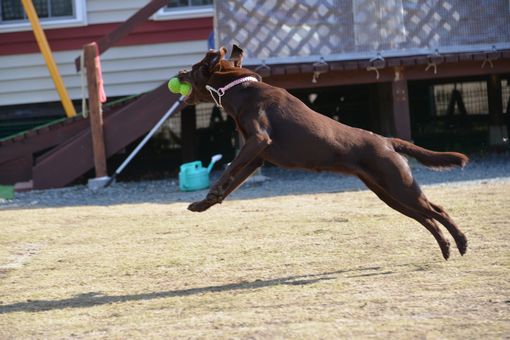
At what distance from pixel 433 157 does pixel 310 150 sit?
3.34ft

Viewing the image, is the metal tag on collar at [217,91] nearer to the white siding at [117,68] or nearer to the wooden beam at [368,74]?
the wooden beam at [368,74]

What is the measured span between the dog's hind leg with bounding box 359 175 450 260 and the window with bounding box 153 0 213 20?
29.0 feet

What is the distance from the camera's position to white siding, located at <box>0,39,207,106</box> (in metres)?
15.3

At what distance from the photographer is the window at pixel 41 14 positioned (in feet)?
50.4

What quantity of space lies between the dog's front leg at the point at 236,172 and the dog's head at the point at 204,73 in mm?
801

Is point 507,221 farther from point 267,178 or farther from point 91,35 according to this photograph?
point 91,35

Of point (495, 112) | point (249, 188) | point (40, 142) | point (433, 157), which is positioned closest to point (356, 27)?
point (249, 188)

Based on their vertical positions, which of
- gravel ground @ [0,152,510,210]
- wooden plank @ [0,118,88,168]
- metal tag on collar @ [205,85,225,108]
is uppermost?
metal tag on collar @ [205,85,225,108]

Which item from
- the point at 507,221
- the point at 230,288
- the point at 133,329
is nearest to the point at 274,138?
the point at 230,288

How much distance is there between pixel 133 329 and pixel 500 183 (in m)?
7.52

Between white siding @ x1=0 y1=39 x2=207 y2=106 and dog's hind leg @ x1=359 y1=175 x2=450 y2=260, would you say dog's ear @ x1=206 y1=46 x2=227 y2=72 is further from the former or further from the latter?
white siding @ x1=0 y1=39 x2=207 y2=106

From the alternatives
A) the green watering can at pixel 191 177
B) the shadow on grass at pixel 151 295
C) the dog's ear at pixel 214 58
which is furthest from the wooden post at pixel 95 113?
the shadow on grass at pixel 151 295

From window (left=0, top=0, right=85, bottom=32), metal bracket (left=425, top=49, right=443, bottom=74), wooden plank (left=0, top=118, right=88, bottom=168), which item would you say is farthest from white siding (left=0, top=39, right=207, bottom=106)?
metal bracket (left=425, top=49, right=443, bottom=74)

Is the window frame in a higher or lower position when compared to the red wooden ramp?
higher
